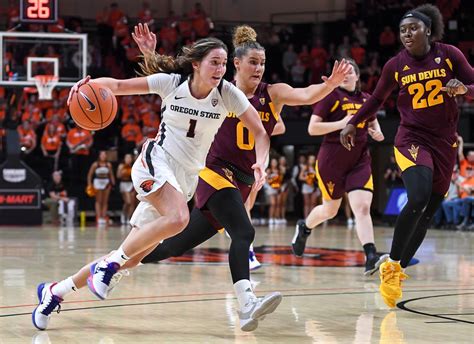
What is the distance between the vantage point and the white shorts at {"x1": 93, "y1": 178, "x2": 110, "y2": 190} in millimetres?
19625

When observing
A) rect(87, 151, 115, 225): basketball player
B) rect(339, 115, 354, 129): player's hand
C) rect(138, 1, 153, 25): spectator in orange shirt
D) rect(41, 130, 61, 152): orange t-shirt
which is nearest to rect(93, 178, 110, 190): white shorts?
rect(87, 151, 115, 225): basketball player

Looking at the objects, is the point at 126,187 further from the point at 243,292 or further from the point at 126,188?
the point at 243,292

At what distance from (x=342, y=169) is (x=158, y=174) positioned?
4127 millimetres

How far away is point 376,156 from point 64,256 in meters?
15.0

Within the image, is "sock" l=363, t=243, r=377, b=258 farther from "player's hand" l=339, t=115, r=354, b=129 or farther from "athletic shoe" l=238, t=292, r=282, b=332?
"athletic shoe" l=238, t=292, r=282, b=332

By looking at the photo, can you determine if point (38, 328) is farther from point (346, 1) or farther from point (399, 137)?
point (346, 1)

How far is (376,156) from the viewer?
2475cm

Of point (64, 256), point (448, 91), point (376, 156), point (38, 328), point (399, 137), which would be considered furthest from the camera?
point (376, 156)

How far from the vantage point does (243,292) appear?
560 cm

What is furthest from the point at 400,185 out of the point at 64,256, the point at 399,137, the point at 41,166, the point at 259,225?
the point at 399,137

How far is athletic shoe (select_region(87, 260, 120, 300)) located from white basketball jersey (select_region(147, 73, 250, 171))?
31.7 inches

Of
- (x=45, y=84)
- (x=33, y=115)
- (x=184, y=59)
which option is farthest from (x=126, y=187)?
(x=184, y=59)

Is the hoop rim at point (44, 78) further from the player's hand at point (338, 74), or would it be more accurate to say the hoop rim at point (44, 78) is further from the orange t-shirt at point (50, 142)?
the player's hand at point (338, 74)

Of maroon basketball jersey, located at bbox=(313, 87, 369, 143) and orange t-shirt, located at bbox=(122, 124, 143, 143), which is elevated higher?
maroon basketball jersey, located at bbox=(313, 87, 369, 143)
